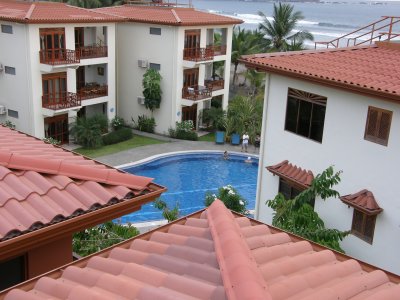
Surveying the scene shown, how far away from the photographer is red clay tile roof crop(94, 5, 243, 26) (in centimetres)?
3303

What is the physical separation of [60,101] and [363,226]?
73.1 feet

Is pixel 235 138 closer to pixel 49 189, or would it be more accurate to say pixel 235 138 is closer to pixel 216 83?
pixel 216 83

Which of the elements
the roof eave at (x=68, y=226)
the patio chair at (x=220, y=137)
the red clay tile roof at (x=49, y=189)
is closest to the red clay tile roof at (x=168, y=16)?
the patio chair at (x=220, y=137)

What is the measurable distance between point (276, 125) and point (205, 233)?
980cm

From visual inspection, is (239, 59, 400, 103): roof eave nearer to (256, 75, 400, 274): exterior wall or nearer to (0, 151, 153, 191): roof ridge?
(256, 75, 400, 274): exterior wall

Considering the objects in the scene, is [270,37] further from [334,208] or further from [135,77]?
[334,208]

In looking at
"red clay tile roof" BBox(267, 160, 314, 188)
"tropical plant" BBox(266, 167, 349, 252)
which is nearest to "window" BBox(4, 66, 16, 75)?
"red clay tile roof" BBox(267, 160, 314, 188)

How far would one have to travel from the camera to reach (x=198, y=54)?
34.9m

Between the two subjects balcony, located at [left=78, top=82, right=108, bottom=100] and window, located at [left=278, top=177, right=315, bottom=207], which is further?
balcony, located at [left=78, top=82, right=108, bottom=100]

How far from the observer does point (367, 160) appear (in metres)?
13.0

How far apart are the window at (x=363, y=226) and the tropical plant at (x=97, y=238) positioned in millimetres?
6844

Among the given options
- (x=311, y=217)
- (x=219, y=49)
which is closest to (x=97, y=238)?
(x=311, y=217)

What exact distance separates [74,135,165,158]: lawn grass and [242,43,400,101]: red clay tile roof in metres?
17.1

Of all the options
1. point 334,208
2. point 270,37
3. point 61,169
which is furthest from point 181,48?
point 61,169
